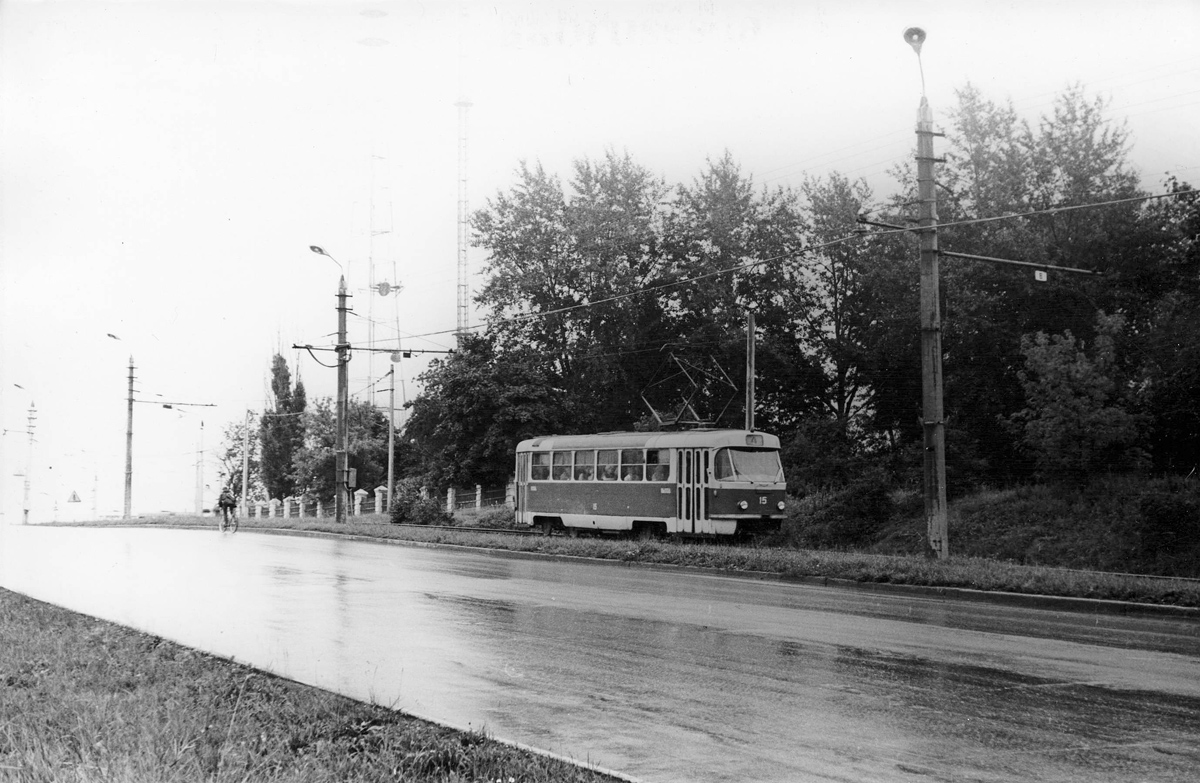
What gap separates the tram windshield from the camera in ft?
89.4

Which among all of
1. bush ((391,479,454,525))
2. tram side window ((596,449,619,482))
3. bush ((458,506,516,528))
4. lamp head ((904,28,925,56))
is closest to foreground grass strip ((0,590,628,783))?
lamp head ((904,28,925,56))

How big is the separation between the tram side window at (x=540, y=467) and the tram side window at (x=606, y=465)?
8.60 ft

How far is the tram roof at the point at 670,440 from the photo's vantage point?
27.4m

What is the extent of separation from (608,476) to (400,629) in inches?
712

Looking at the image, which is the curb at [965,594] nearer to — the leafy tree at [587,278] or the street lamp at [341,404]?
the street lamp at [341,404]

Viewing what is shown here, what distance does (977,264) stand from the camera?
1451 inches

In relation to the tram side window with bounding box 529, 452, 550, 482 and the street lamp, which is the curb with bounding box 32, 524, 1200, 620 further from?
the street lamp

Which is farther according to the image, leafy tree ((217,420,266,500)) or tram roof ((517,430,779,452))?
leafy tree ((217,420,266,500))

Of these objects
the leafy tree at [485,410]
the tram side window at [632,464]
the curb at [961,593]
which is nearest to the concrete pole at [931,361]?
the curb at [961,593]

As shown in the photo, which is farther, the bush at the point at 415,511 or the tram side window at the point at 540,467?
the bush at the point at 415,511

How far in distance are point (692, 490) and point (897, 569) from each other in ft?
31.7

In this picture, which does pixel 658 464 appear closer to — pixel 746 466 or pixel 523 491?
pixel 746 466

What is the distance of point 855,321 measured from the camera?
4422 centimetres

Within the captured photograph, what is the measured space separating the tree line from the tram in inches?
177
